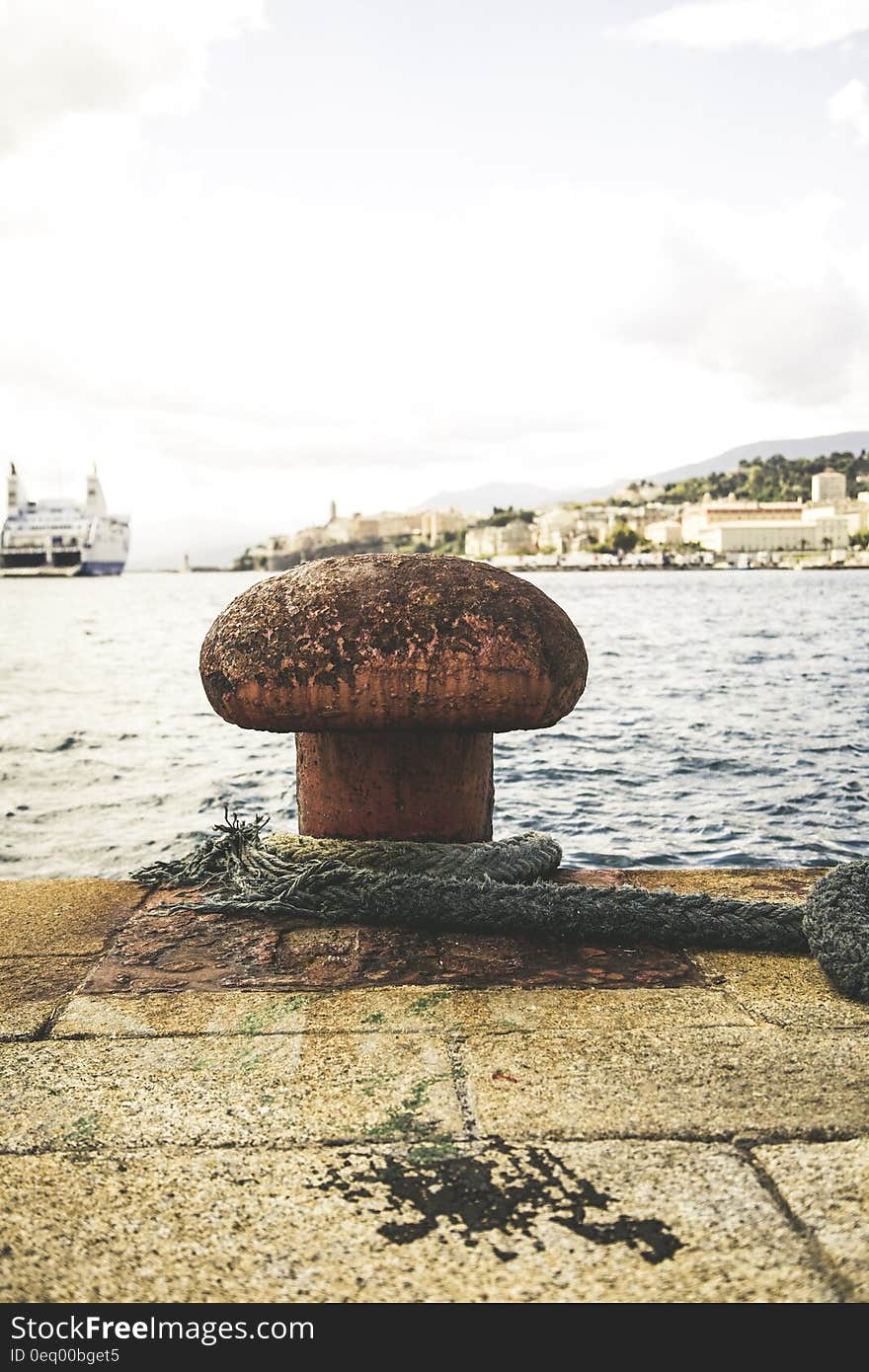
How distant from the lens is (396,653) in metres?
2.88

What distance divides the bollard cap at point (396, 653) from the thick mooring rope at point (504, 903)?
14.4 inches

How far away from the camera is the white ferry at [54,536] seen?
13025 centimetres

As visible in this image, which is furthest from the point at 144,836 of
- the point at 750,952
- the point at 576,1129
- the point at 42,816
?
the point at 576,1129

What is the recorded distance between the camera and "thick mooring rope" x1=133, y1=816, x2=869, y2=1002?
102 inches

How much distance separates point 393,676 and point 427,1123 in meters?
1.31

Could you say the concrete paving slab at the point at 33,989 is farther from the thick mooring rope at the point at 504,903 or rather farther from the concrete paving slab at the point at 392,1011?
the thick mooring rope at the point at 504,903

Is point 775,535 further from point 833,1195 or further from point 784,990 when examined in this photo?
point 833,1195

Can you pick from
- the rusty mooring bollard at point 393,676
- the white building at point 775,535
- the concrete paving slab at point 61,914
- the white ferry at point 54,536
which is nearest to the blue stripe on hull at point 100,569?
the white ferry at point 54,536

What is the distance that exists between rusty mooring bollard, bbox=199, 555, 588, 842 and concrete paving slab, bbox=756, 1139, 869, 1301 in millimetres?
1485

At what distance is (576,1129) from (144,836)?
733 cm

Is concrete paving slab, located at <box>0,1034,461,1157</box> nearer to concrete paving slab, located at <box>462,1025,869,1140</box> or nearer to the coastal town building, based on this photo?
concrete paving slab, located at <box>462,1025,869,1140</box>

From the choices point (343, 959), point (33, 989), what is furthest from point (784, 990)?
point (33, 989)

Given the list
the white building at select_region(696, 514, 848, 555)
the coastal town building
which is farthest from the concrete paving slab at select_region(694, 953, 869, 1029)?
the white building at select_region(696, 514, 848, 555)
